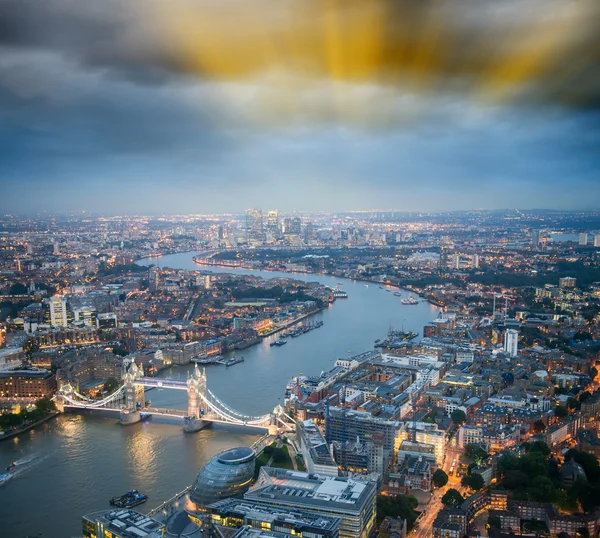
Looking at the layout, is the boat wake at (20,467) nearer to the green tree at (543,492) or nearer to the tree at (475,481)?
the tree at (475,481)

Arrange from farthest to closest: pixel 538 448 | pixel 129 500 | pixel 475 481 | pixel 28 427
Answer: pixel 28 427, pixel 538 448, pixel 475 481, pixel 129 500

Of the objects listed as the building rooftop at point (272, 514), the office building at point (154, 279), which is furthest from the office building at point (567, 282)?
the building rooftop at point (272, 514)

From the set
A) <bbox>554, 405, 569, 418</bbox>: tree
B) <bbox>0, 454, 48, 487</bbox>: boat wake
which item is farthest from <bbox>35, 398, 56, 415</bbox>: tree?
<bbox>554, 405, 569, 418</bbox>: tree

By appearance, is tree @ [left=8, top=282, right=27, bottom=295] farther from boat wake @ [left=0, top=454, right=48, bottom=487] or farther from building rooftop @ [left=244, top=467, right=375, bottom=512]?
building rooftop @ [left=244, top=467, right=375, bottom=512]

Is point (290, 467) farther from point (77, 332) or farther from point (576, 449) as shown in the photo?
point (77, 332)

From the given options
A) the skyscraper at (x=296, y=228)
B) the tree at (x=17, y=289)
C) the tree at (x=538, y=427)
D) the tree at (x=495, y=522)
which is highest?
the skyscraper at (x=296, y=228)

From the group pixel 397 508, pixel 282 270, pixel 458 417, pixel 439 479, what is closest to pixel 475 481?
pixel 439 479

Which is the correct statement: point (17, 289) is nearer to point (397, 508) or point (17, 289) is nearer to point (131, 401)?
point (131, 401)
